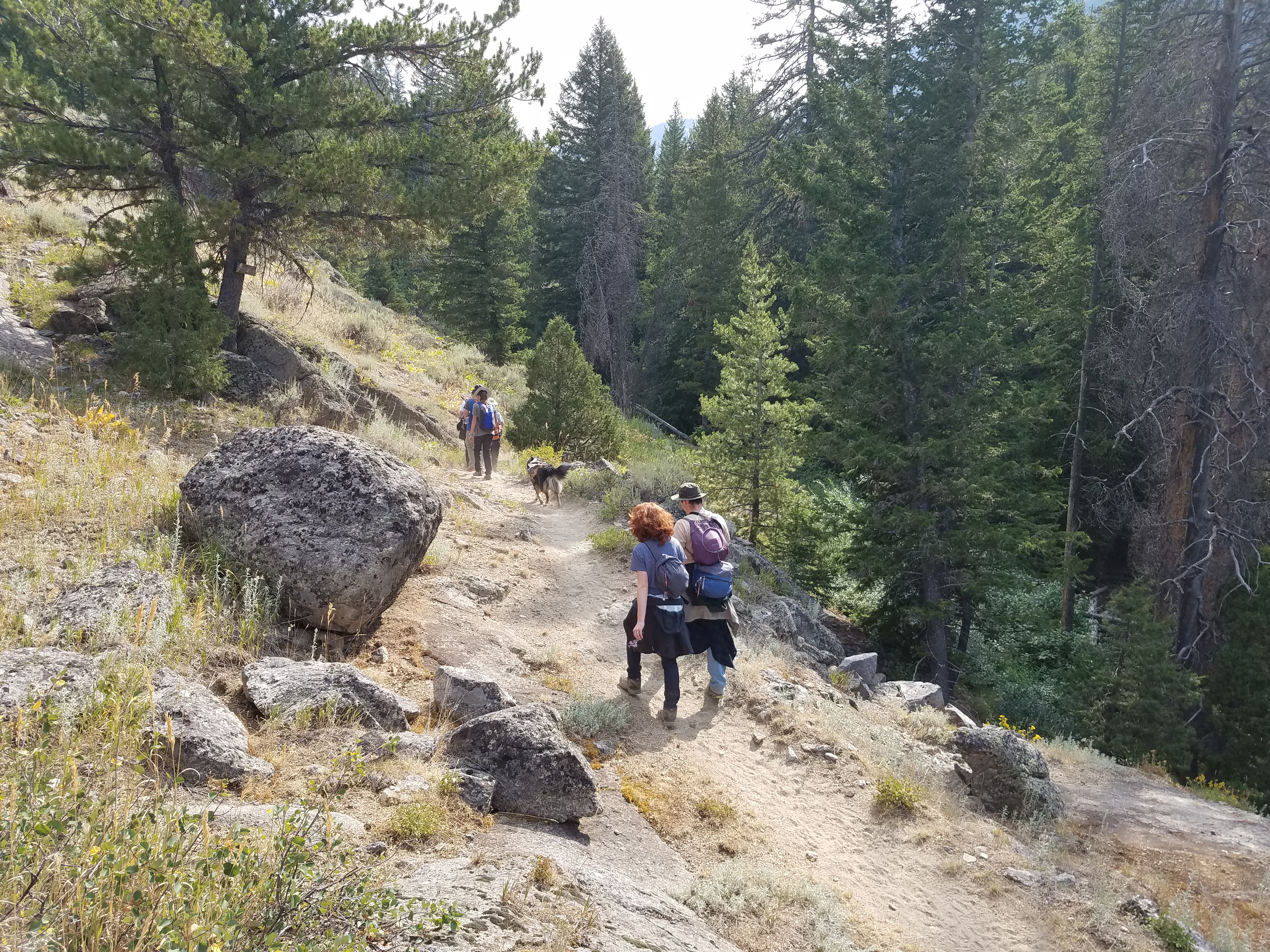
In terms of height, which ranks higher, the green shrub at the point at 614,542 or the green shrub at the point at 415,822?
the green shrub at the point at 614,542

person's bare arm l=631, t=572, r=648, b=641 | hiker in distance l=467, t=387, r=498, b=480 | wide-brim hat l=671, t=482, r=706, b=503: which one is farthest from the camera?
hiker in distance l=467, t=387, r=498, b=480

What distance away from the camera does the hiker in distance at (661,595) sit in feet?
19.9

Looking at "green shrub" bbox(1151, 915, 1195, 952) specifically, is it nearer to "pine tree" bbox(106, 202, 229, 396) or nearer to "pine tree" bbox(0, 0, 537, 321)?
"pine tree" bbox(0, 0, 537, 321)

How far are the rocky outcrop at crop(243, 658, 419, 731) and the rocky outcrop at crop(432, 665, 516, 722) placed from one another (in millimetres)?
367

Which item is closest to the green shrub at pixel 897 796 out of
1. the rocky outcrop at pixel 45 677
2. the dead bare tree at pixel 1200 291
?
the rocky outcrop at pixel 45 677

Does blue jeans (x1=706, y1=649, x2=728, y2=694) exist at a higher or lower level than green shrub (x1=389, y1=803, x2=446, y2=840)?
lower

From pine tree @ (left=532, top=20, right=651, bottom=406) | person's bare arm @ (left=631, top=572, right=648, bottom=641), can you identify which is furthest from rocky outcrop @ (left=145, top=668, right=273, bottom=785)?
pine tree @ (left=532, top=20, right=651, bottom=406)

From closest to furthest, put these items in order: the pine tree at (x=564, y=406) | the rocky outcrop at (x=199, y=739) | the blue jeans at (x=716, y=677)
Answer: the rocky outcrop at (x=199, y=739)
the blue jeans at (x=716, y=677)
the pine tree at (x=564, y=406)

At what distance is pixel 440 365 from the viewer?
2311 centimetres

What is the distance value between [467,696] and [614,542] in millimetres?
5496

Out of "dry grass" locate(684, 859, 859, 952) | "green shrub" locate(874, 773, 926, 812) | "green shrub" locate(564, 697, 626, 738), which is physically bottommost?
"green shrub" locate(874, 773, 926, 812)

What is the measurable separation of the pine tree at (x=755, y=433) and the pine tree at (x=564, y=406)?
3.34 m

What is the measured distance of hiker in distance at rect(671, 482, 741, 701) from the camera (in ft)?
21.1

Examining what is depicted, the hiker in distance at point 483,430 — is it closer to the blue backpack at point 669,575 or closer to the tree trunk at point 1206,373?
the blue backpack at point 669,575
